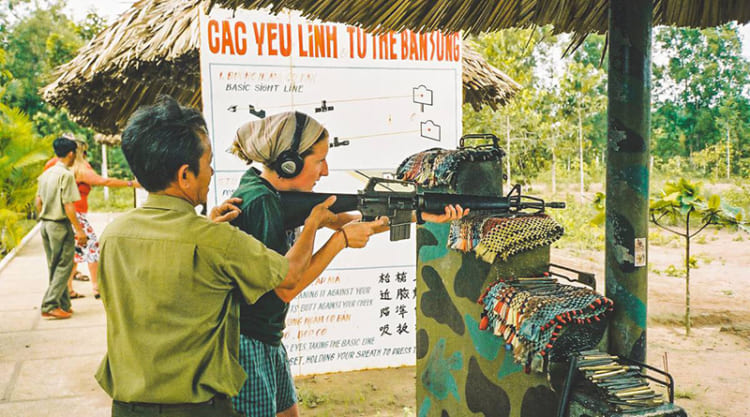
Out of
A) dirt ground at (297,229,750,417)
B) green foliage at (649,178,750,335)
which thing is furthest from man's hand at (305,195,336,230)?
green foliage at (649,178,750,335)

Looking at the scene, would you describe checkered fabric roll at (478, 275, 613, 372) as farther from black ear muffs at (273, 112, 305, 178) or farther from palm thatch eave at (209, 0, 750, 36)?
palm thatch eave at (209, 0, 750, 36)

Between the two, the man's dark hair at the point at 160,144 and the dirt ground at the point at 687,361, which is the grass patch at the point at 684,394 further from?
the man's dark hair at the point at 160,144

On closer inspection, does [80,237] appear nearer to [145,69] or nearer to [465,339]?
[145,69]

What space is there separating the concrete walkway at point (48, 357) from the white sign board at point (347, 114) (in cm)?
164

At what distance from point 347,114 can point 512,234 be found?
8.39 ft

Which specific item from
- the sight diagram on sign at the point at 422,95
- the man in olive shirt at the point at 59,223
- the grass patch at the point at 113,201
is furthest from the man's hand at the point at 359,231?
the grass patch at the point at 113,201


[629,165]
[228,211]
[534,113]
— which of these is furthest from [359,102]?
[534,113]

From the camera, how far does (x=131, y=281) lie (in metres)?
1.75

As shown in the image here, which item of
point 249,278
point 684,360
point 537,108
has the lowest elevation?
point 684,360

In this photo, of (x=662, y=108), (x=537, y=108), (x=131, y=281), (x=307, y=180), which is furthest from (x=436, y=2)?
(x=662, y=108)

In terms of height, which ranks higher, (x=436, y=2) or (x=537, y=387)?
(x=436, y=2)

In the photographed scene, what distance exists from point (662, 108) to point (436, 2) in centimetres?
1757

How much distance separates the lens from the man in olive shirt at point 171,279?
1.75 meters

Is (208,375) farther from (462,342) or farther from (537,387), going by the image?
(462,342)
